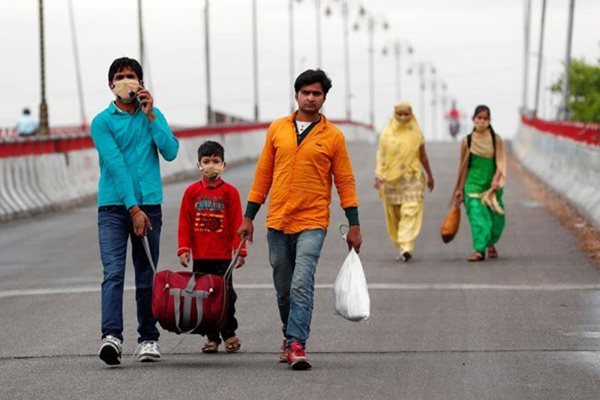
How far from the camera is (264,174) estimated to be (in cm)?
1073

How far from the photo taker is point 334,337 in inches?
479

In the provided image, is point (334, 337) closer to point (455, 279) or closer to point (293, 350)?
Answer: point (293, 350)

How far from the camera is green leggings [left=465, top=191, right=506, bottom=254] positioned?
1852cm

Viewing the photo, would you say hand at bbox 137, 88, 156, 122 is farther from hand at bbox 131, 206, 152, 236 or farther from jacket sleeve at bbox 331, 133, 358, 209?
jacket sleeve at bbox 331, 133, 358, 209

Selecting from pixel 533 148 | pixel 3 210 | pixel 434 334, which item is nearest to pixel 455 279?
pixel 434 334

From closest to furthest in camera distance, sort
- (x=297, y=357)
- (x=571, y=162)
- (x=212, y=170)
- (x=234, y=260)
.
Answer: (x=297, y=357) → (x=234, y=260) → (x=212, y=170) → (x=571, y=162)

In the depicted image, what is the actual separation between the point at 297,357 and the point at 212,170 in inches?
58.6

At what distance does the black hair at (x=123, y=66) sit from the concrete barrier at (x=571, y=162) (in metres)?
11.1

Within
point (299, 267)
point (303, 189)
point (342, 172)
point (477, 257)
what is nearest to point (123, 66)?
point (303, 189)

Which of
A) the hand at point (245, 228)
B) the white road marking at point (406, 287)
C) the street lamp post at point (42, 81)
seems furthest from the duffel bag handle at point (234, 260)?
the street lamp post at point (42, 81)

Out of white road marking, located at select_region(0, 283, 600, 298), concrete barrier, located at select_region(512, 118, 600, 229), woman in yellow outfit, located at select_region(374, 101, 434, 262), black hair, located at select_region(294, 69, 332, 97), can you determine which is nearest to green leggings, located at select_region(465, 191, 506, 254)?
woman in yellow outfit, located at select_region(374, 101, 434, 262)

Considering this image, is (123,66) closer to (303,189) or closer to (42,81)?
(303,189)

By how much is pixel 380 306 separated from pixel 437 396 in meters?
4.82

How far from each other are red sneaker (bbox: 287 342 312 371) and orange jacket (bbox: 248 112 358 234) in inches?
28.4
